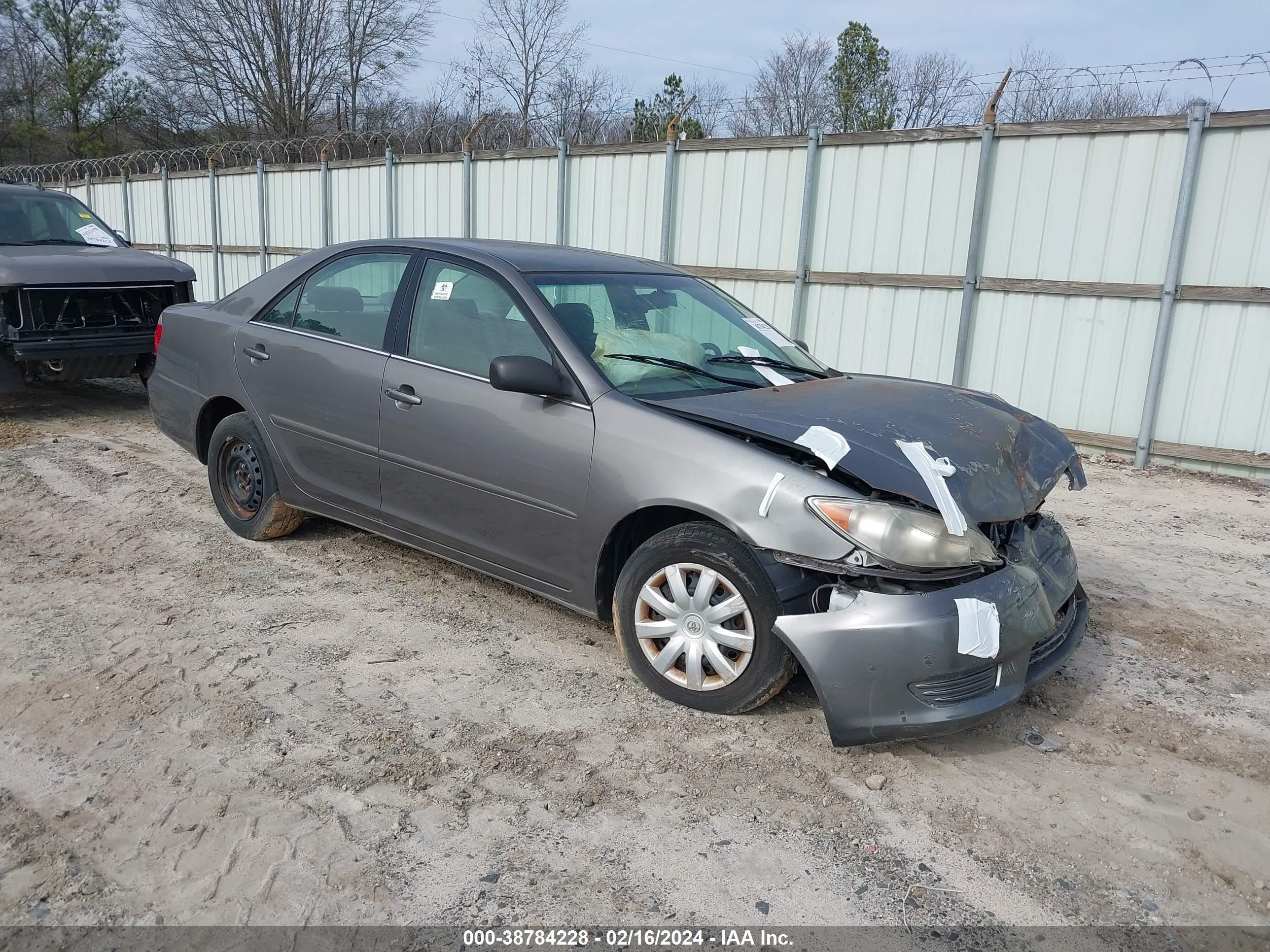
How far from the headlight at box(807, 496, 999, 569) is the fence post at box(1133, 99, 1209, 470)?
5975 mm

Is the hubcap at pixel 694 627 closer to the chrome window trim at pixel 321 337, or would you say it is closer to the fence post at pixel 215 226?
the chrome window trim at pixel 321 337

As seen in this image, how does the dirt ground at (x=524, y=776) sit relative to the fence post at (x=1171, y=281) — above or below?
below

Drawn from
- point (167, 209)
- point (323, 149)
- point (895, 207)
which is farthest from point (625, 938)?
point (167, 209)

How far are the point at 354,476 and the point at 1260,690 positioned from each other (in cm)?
406

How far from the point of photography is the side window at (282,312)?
4965mm

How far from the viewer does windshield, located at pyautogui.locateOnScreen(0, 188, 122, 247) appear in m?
8.82

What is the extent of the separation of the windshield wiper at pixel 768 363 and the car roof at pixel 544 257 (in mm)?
698

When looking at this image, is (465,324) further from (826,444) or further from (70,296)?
(70,296)

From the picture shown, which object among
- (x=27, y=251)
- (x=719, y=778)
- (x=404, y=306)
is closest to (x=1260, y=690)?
(x=719, y=778)

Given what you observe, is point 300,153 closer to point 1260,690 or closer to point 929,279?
point 929,279

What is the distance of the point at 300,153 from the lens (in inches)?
612

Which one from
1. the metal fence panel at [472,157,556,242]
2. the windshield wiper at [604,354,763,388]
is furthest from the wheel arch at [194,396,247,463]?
the metal fence panel at [472,157,556,242]

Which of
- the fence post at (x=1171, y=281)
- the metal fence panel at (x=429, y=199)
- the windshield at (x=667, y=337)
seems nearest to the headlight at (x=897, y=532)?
the windshield at (x=667, y=337)

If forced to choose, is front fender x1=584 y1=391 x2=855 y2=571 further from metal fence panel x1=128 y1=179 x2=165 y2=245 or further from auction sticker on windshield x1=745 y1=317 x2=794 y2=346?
metal fence panel x1=128 y1=179 x2=165 y2=245
